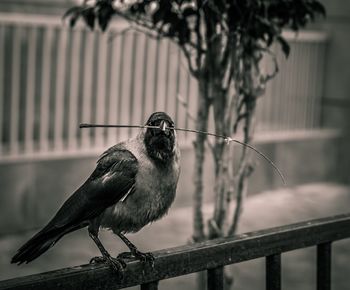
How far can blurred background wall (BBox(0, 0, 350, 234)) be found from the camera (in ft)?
20.4

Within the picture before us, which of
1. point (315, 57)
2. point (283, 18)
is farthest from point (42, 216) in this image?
point (315, 57)

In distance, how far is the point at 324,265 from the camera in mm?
2355

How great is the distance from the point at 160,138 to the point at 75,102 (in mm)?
4503

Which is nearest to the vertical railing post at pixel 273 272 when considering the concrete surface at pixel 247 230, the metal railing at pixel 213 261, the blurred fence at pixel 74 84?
the metal railing at pixel 213 261

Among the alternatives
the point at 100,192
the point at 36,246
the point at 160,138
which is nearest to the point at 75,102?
the point at 100,192

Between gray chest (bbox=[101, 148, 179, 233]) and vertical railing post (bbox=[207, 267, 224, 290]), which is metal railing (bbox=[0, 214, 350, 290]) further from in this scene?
gray chest (bbox=[101, 148, 179, 233])

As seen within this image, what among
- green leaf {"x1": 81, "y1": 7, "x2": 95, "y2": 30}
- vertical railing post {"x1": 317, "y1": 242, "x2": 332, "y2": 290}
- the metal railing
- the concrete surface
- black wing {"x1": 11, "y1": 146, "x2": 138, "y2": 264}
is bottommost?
the concrete surface

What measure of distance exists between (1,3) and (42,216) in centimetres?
217

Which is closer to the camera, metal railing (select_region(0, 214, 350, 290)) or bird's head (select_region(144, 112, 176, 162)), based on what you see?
metal railing (select_region(0, 214, 350, 290))

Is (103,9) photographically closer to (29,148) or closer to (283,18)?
(283,18)

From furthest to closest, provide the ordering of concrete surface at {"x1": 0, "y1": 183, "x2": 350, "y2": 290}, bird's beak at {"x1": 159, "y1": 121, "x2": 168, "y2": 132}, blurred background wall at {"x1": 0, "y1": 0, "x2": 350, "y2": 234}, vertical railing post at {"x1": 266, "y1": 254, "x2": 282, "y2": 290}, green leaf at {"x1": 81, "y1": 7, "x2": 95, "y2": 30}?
blurred background wall at {"x1": 0, "y1": 0, "x2": 350, "y2": 234} → concrete surface at {"x1": 0, "y1": 183, "x2": 350, "y2": 290} → green leaf at {"x1": 81, "y1": 7, "x2": 95, "y2": 30} → vertical railing post at {"x1": 266, "y1": 254, "x2": 282, "y2": 290} → bird's beak at {"x1": 159, "y1": 121, "x2": 168, "y2": 132}

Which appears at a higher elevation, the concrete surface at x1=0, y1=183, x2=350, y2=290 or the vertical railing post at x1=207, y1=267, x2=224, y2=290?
the vertical railing post at x1=207, y1=267, x2=224, y2=290

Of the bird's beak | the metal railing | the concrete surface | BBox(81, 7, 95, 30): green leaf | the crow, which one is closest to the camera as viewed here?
the metal railing

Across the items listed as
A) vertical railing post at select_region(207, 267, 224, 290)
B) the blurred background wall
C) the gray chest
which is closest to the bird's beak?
the gray chest
